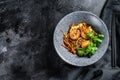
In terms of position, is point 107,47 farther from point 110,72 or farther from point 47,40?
point 47,40

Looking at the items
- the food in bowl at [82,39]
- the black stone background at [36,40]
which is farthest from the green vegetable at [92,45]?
the black stone background at [36,40]

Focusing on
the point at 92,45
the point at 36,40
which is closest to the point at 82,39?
the point at 92,45

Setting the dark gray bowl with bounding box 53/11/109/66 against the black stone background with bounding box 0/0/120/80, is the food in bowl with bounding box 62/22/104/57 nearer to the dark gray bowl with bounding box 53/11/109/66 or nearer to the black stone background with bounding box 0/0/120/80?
the dark gray bowl with bounding box 53/11/109/66

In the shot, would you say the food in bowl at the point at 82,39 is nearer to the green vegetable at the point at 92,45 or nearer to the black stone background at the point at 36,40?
the green vegetable at the point at 92,45

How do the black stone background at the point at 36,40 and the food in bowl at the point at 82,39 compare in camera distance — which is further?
the black stone background at the point at 36,40

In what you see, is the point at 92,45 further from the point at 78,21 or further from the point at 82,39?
the point at 78,21
